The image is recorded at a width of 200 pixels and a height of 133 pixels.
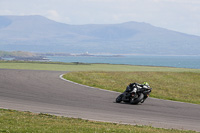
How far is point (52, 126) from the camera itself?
12.8 m

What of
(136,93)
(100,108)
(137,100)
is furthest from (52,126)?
(136,93)

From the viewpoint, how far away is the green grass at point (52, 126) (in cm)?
1197

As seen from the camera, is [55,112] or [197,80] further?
[197,80]

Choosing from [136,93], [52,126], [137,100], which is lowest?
[52,126]

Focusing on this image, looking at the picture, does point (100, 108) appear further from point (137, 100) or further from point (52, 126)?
point (52, 126)

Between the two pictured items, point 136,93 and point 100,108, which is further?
point 136,93

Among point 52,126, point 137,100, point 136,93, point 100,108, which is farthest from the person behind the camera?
point 136,93

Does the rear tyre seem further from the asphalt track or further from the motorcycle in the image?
the asphalt track

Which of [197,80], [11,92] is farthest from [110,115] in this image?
[197,80]

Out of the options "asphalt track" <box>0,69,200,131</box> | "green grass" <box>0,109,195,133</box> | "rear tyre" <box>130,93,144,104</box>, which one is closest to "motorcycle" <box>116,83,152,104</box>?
"rear tyre" <box>130,93,144,104</box>

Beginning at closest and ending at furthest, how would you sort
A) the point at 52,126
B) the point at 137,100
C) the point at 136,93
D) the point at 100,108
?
the point at 52,126
the point at 100,108
the point at 137,100
the point at 136,93

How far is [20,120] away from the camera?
45.4 ft

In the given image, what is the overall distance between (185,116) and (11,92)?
11.1 meters

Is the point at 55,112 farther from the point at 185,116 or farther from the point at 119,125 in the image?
the point at 185,116
